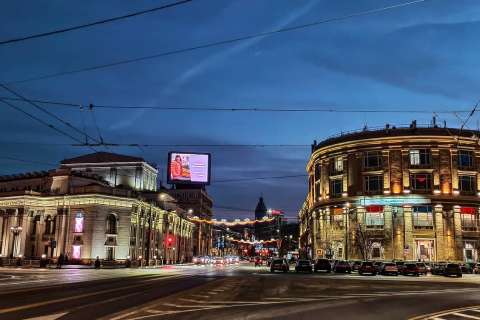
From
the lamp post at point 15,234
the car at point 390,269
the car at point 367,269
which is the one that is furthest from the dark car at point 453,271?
the lamp post at point 15,234

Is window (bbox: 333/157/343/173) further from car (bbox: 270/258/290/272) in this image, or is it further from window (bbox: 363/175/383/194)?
car (bbox: 270/258/290/272)

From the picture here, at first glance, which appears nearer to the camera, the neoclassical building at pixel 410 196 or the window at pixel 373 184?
the neoclassical building at pixel 410 196

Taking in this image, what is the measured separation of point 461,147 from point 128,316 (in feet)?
245

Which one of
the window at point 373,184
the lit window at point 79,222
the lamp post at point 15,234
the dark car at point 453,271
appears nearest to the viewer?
the dark car at point 453,271

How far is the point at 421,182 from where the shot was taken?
260 feet

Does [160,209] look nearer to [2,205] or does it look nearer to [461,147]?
[2,205]

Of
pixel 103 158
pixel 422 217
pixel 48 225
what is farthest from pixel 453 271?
pixel 103 158

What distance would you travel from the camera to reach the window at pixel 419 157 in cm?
7956

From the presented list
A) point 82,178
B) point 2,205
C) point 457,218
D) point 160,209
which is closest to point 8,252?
point 2,205

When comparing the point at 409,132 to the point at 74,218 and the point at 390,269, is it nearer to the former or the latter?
the point at 390,269

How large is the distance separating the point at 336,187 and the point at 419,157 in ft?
46.9

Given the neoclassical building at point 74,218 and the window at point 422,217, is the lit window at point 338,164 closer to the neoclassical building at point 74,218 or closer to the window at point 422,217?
the window at point 422,217

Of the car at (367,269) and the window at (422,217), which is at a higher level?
the window at (422,217)

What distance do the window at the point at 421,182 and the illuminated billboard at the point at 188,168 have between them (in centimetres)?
3340
